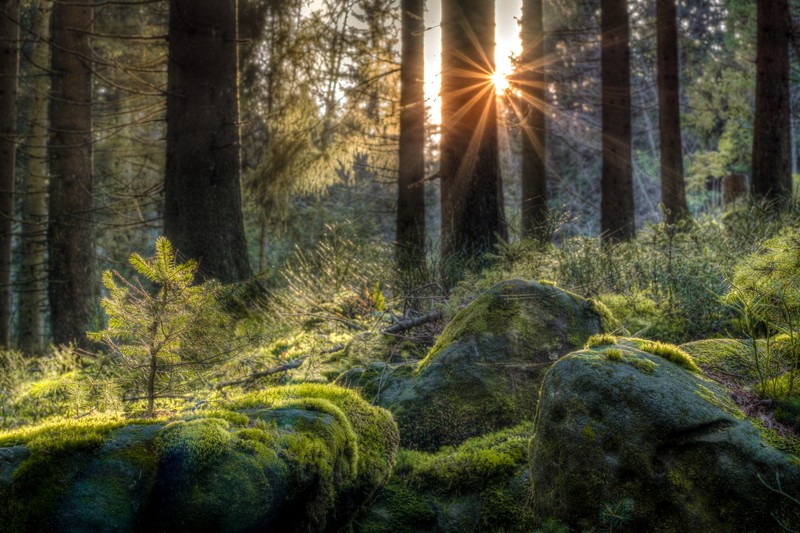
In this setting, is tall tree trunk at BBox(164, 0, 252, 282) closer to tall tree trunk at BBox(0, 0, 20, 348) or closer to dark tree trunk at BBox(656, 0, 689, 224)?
tall tree trunk at BBox(0, 0, 20, 348)

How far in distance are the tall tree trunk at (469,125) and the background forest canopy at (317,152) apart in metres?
0.03

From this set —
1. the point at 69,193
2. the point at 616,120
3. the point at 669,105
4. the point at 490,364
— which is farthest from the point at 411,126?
the point at 490,364

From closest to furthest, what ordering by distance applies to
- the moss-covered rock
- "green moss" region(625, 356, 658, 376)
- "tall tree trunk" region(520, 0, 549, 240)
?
"green moss" region(625, 356, 658, 376) → the moss-covered rock → "tall tree trunk" region(520, 0, 549, 240)

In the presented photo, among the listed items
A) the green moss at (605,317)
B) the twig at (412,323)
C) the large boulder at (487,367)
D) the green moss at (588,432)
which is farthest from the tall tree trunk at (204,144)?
the green moss at (588,432)

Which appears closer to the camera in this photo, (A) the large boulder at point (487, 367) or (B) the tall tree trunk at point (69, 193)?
(A) the large boulder at point (487, 367)

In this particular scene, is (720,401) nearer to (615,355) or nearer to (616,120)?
(615,355)

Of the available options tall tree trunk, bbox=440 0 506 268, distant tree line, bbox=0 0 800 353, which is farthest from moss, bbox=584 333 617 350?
tall tree trunk, bbox=440 0 506 268

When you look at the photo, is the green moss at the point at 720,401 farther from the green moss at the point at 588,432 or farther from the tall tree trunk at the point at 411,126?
the tall tree trunk at the point at 411,126

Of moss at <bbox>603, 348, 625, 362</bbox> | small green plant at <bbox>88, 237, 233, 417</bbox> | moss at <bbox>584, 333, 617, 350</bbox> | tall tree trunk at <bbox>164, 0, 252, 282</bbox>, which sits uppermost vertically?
tall tree trunk at <bbox>164, 0, 252, 282</bbox>

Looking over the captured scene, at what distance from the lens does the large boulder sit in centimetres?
392

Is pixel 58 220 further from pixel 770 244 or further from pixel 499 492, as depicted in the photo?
pixel 770 244

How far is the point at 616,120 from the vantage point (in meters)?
12.7

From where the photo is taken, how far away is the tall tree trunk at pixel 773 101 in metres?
11.2

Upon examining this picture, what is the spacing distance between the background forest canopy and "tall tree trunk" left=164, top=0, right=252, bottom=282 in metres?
0.02
